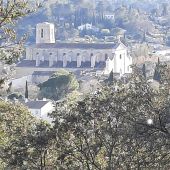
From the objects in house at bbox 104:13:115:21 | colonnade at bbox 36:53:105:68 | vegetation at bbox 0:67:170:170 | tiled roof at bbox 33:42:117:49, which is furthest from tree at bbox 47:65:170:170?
house at bbox 104:13:115:21

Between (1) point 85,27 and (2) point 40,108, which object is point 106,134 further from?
(1) point 85,27

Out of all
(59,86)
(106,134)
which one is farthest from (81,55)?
(106,134)

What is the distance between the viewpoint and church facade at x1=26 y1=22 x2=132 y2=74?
209ft

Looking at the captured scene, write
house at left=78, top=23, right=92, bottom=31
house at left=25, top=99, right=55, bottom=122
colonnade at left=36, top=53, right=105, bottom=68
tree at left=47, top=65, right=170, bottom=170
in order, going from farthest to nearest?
house at left=78, top=23, right=92, bottom=31, colonnade at left=36, top=53, right=105, bottom=68, house at left=25, top=99, right=55, bottom=122, tree at left=47, top=65, right=170, bottom=170

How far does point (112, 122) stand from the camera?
11164 millimetres

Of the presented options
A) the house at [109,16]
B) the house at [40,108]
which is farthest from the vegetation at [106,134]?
the house at [109,16]

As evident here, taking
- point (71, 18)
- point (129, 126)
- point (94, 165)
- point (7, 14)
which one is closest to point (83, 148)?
point (94, 165)

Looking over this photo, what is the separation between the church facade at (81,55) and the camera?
63656 mm

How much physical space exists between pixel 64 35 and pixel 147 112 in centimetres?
8710

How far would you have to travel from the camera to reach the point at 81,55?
212ft

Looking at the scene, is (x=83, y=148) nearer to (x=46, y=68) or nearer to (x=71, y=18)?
(x=46, y=68)

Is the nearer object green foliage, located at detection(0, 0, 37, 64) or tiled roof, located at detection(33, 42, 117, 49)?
green foliage, located at detection(0, 0, 37, 64)

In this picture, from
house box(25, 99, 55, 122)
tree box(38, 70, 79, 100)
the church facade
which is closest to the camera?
house box(25, 99, 55, 122)

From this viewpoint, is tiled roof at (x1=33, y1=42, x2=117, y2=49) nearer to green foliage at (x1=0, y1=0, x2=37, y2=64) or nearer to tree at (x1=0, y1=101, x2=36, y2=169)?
tree at (x1=0, y1=101, x2=36, y2=169)
